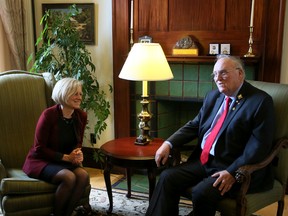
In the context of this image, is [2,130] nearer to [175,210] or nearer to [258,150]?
[175,210]

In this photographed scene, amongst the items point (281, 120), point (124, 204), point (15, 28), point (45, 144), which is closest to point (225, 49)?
point (281, 120)

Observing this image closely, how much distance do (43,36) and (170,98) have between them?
4.71 feet

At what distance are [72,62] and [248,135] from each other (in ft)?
5.76

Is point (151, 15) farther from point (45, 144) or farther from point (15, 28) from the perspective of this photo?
point (45, 144)

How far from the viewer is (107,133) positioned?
11.7ft

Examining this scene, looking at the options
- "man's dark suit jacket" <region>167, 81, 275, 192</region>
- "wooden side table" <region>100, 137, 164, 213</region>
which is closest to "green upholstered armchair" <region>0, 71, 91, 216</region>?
"wooden side table" <region>100, 137, 164, 213</region>

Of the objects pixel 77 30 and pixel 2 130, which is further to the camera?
pixel 77 30

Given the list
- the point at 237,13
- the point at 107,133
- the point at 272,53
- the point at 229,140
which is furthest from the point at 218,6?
the point at 107,133

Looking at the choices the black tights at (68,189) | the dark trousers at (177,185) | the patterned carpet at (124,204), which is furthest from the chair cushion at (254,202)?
the black tights at (68,189)

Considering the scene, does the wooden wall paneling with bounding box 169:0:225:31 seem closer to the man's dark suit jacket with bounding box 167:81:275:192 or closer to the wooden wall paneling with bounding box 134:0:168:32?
the wooden wall paneling with bounding box 134:0:168:32

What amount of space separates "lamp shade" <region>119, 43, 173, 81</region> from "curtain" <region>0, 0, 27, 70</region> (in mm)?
1485

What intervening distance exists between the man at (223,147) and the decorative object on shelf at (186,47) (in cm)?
73

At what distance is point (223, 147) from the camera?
7.17ft

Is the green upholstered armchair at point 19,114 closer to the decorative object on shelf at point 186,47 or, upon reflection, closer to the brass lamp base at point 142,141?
the brass lamp base at point 142,141
